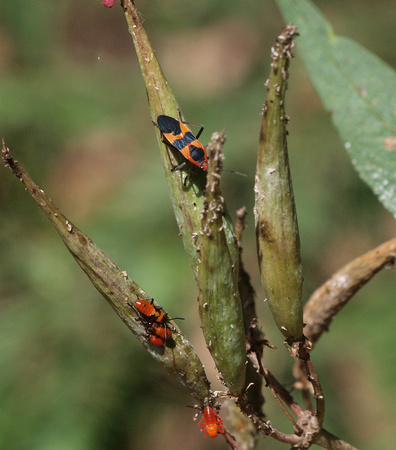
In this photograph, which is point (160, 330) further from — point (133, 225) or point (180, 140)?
point (133, 225)

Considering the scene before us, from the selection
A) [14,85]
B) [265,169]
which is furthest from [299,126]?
[265,169]

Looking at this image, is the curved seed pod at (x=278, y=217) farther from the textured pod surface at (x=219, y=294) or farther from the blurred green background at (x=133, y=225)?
the blurred green background at (x=133, y=225)

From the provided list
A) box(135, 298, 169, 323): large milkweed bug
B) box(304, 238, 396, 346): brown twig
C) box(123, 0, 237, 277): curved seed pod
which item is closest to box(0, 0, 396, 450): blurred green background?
box(304, 238, 396, 346): brown twig

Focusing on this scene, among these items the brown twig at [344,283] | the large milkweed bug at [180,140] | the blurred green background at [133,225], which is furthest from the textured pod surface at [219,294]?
the blurred green background at [133,225]

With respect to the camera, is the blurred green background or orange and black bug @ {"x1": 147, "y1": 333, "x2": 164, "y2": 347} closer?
orange and black bug @ {"x1": 147, "y1": 333, "x2": 164, "y2": 347}

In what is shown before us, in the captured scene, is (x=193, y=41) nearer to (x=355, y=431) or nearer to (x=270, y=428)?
(x=355, y=431)

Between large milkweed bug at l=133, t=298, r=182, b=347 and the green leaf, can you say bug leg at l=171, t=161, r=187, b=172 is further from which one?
the green leaf
